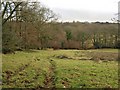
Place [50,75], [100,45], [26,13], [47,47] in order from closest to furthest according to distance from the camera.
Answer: [50,75] < [26,13] < [47,47] < [100,45]

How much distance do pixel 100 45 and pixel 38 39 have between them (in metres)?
19.5

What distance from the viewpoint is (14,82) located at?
13117 mm

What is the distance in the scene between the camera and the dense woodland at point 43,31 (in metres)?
24.8

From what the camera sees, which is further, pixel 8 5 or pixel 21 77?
pixel 8 5

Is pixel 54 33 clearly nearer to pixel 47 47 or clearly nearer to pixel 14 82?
pixel 47 47

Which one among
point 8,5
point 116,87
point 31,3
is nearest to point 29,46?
point 31,3

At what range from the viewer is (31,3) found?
25719mm

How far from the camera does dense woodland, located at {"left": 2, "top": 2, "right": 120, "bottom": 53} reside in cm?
2483

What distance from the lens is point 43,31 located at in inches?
1837

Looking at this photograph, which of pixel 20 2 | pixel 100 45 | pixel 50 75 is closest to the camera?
pixel 50 75

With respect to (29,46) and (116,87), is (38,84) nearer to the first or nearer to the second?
(116,87)

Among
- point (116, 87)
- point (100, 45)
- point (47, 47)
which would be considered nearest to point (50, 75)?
point (116, 87)

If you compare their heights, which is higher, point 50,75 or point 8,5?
point 8,5

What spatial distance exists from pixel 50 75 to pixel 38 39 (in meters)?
30.8
